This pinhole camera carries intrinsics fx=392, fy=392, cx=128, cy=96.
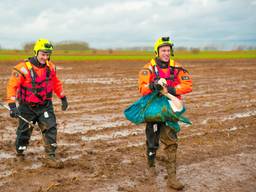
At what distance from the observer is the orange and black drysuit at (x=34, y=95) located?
20.2ft

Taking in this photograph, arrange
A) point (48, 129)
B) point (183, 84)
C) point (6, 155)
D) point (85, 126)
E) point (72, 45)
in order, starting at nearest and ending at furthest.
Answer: point (183, 84)
point (48, 129)
point (6, 155)
point (85, 126)
point (72, 45)

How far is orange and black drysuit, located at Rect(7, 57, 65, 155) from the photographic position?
6.17 meters

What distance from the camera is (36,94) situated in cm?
629

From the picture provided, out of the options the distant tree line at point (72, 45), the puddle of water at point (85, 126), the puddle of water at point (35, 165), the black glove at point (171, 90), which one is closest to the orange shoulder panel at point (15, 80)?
the puddle of water at point (35, 165)

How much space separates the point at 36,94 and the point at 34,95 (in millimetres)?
36

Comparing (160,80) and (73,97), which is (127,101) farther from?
(160,80)

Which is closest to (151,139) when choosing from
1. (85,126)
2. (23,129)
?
(23,129)

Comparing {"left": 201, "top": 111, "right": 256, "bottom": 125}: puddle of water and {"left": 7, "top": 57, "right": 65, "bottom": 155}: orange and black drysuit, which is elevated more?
{"left": 7, "top": 57, "right": 65, "bottom": 155}: orange and black drysuit

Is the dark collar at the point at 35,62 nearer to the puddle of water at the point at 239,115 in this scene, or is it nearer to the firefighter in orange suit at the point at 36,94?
the firefighter in orange suit at the point at 36,94

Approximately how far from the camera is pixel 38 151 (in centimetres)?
723

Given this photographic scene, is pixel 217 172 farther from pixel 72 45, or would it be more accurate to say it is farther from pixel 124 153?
pixel 72 45

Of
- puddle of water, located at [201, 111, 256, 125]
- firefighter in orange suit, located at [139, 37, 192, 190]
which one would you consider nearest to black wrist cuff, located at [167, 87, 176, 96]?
firefighter in orange suit, located at [139, 37, 192, 190]

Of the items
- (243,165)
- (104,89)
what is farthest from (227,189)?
(104,89)

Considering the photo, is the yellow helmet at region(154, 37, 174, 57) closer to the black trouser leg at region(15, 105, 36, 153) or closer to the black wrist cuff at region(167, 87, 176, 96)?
the black wrist cuff at region(167, 87, 176, 96)
